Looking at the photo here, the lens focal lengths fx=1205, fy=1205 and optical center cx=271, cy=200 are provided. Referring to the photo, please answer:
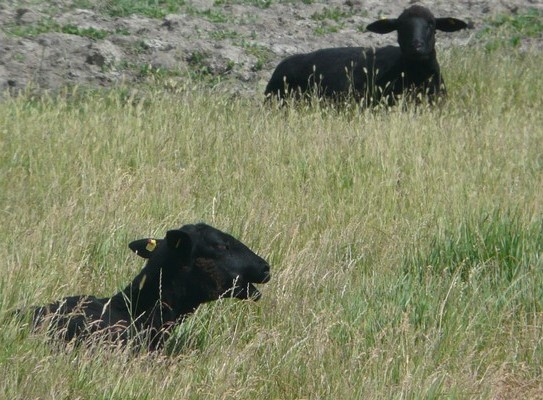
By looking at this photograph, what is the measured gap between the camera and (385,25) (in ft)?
44.7

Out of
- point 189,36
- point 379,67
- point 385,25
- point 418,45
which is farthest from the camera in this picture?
point 189,36

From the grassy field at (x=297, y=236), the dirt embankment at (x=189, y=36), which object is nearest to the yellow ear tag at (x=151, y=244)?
the grassy field at (x=297, y=236)

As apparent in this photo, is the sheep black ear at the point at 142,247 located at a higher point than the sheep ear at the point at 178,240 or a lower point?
lower

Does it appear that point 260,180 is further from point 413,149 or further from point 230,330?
point 230,330

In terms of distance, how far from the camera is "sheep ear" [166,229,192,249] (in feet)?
19.6

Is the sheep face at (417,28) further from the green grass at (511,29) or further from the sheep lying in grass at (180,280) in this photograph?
the sheep lying in grass at (180,280)

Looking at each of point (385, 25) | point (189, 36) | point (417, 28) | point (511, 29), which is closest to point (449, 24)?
point (417, 28)

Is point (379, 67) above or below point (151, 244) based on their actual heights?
below

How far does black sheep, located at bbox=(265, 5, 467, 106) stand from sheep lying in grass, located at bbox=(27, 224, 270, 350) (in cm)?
638

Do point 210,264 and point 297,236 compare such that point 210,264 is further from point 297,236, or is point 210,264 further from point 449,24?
point 449,24

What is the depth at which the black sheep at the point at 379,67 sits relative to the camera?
41.8 feet

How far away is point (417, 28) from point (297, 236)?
605 centimetres

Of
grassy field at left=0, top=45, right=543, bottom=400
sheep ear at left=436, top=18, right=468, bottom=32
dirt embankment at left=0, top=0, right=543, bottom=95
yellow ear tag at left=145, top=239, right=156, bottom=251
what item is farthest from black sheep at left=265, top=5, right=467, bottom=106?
yellow ear tag at left=145, top=239, right=156, bottom=251

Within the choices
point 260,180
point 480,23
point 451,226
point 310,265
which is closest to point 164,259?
point 310,265
